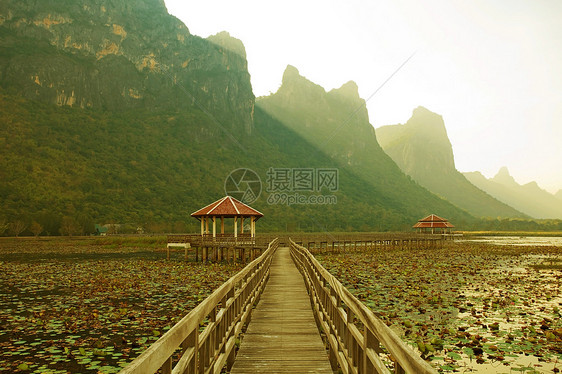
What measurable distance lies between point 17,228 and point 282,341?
79.8 meters

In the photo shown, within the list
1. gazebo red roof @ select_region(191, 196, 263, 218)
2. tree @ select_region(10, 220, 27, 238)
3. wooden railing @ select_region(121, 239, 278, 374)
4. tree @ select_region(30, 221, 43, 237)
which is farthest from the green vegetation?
tree @ select_region(10, 220, 27, 238)

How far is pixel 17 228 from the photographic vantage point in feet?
234

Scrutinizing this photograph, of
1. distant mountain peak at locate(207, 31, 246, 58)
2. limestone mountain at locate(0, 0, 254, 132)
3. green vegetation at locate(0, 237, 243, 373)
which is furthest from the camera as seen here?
distant mountain peak at locate(207, 31, 246, 58)

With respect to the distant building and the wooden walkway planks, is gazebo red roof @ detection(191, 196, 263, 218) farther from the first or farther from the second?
the distant building

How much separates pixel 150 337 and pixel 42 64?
→ 14464 centimetres

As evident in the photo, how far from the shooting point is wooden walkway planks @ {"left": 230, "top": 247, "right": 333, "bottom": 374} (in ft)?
19.0

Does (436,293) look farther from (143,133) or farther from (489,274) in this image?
(143,133)

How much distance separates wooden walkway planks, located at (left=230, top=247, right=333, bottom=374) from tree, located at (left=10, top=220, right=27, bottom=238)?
2960 inches

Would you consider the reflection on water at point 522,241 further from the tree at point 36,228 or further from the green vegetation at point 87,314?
the tree at point 36,228

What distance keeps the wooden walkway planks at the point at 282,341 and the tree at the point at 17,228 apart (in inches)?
2960

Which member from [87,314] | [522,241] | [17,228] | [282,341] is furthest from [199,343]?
[522,241]

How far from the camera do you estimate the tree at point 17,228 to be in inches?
2810

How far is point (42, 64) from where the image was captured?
127 m

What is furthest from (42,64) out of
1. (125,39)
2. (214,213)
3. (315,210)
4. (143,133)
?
(214,213)
